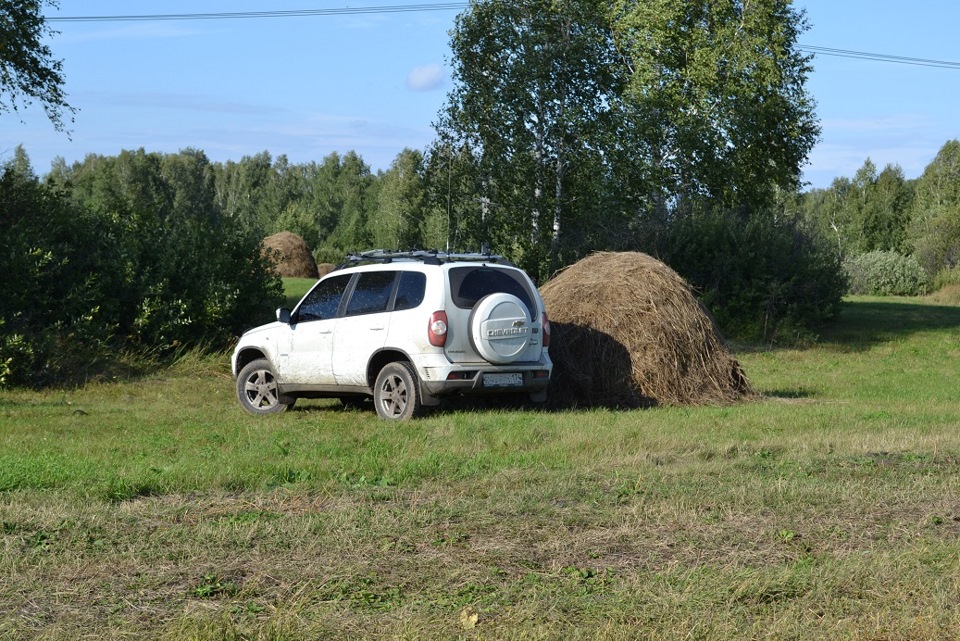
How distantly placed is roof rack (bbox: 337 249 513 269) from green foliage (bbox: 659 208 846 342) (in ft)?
55.6

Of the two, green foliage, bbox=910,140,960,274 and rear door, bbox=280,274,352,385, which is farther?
green foliage, bbox=910,140,960,274

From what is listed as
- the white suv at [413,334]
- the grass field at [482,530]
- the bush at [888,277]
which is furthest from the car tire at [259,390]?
the bush at [888,277]

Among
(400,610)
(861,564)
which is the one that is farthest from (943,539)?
(400,610)

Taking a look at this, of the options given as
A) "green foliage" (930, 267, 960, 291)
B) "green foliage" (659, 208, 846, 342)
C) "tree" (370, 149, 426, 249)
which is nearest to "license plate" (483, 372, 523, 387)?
"green foliage" (659, 208, 846, 342)

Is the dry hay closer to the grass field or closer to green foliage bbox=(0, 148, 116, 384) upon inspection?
the grass field

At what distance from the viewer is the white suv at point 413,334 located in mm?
12898

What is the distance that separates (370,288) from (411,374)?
1.36m

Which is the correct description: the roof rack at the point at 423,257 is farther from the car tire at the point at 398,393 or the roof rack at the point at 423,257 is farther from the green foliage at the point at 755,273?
the green foliage at the point at 755,273

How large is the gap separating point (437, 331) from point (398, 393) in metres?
1.00

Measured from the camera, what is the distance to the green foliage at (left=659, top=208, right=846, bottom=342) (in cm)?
3012

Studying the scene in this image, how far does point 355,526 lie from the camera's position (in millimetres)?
6773

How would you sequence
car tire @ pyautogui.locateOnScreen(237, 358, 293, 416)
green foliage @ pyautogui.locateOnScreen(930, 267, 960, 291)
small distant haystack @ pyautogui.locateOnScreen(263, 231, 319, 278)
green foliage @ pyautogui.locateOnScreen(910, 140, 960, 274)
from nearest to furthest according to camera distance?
car tire @ pyautogui.locateOnScreen(237, 358, 293, 416) → small distant haystack @ pyautogui.locateOnScreen(263, 231, 319, 278) → green foliage @ pyautogui.locateOnScreen(930, 267, 960, 291) → green foliage @ pyautogui.locateOnScreen(910, 140, 960, 274)

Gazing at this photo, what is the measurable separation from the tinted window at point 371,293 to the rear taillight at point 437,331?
0.84 m

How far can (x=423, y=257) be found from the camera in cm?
1352
